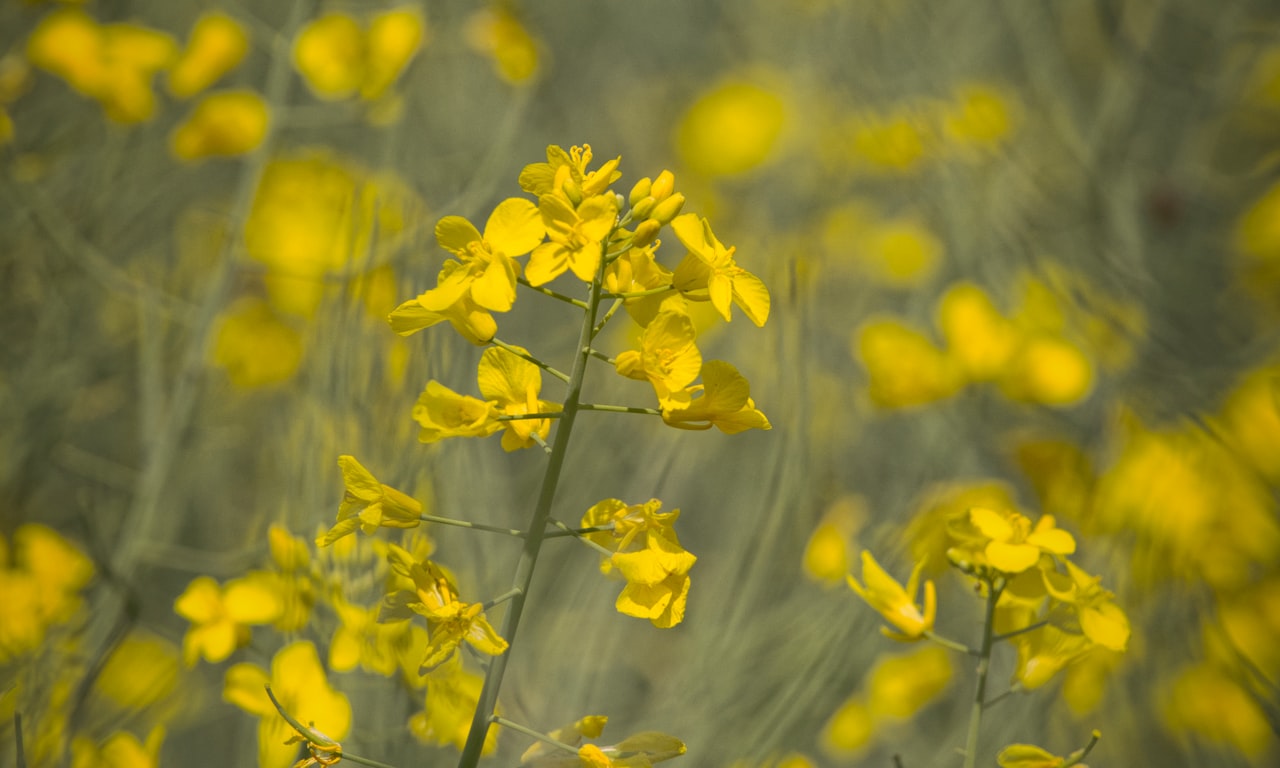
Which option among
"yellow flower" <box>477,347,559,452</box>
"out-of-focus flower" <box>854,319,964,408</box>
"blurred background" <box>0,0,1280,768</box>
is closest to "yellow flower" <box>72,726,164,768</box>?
"blurred background" <box>0,0,1280,768</box>

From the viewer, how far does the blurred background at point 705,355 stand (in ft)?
1.48

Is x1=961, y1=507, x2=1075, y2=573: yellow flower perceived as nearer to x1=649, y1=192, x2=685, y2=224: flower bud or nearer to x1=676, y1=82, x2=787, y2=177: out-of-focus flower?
x1=649, y1=192, x2=685, y2=224: flower bud

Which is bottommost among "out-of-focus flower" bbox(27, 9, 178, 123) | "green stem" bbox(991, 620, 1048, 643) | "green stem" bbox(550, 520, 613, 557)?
"green stem" bbox(991, 620, 1048, 643)

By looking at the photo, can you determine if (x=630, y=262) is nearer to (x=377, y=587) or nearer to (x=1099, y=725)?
(x=377, y=587)

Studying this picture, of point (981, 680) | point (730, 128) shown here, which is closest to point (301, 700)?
point (981, 680)

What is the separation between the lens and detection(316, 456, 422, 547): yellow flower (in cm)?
29

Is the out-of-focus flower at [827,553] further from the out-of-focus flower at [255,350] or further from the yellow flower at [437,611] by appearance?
the out-of-focus flower at [255,350]

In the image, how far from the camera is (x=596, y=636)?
0.59 meters

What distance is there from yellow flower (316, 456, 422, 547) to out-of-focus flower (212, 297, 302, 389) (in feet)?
2.14

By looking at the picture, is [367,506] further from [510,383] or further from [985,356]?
[985,356]

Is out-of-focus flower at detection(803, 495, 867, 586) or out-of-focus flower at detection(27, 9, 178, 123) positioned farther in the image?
out-of-focus flower at detection(27, 9, 178, 123)

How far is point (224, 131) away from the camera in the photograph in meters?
0.75

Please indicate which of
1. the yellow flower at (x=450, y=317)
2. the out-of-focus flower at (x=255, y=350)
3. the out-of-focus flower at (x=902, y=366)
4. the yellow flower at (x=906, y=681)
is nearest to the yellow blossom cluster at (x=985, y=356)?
the out-of-focus flower at (x=902, y=366)

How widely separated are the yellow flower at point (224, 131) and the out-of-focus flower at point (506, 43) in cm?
19
